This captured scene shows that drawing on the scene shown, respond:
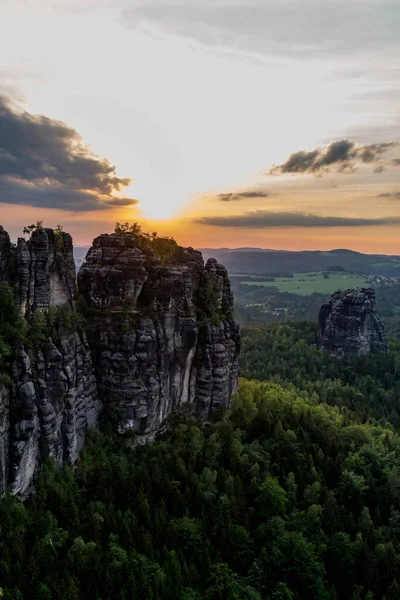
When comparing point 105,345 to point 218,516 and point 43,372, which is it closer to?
point 43,372

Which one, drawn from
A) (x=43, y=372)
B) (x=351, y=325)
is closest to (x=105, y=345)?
(x=43, y=372)

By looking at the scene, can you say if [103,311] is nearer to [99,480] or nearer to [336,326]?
[99,480]

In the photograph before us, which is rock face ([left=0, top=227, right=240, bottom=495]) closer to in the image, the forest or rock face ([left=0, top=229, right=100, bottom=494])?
rock face ([left=0, top=229, right=100, bottom=494])

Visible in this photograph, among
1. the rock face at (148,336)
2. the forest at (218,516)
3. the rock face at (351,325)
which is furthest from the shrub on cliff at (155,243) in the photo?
the rock face at (351,325)

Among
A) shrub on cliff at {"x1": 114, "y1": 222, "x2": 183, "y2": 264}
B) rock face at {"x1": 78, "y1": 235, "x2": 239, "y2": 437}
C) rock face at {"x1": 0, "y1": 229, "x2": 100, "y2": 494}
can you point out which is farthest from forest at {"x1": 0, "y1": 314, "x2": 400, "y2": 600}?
shrub on cliff at {"x1": 114, "y1": 222, "x2": 183, "y2": 264}

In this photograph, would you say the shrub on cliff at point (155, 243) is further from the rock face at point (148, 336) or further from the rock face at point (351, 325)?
the rock face at point (351, 325)

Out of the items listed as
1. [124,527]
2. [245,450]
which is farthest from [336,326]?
[124,527]
